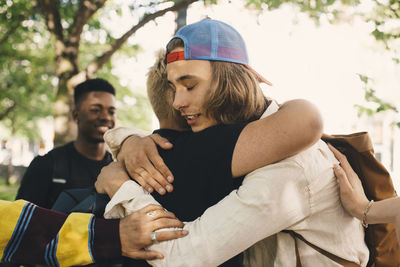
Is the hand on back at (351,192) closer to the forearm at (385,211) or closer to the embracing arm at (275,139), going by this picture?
the forearm at (385,211)

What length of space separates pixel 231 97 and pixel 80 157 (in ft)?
9.17

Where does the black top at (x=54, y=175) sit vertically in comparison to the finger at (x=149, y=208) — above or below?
below

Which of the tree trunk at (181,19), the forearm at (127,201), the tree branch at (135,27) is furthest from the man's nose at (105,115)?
the forearm at (127,201)

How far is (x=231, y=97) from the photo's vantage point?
199cm

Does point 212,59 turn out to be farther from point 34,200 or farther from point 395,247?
point 34,200

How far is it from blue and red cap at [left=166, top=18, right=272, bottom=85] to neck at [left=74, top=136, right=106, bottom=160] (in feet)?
8.45

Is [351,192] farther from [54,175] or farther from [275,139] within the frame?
[54,175]

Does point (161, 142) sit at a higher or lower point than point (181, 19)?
lower

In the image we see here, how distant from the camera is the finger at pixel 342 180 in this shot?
5.93ft

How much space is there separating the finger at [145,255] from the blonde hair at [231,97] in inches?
29.1

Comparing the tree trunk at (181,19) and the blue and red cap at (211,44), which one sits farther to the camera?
the tree trunk at (181,19)

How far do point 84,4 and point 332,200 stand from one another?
18.2ft

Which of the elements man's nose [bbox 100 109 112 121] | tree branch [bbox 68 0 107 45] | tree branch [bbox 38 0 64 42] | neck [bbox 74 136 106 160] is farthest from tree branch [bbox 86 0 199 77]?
neck [bbox 74 136 106 160]

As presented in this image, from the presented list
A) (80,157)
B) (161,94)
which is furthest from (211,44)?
(80,157)
